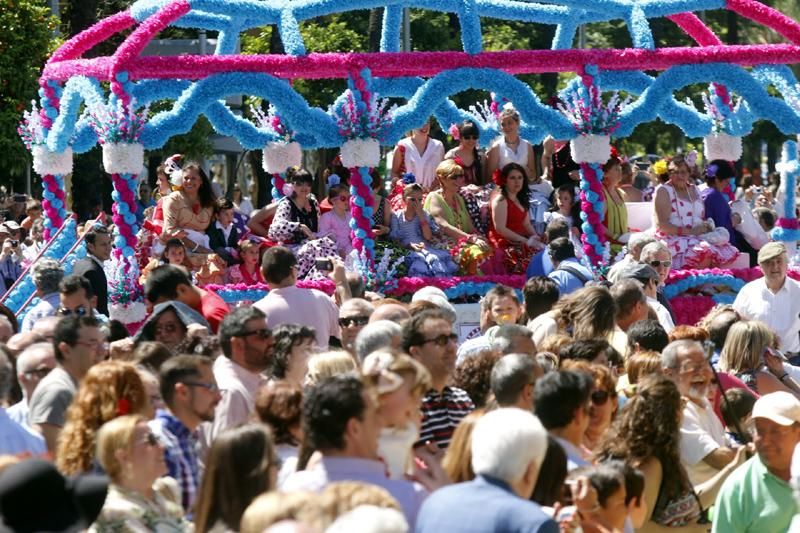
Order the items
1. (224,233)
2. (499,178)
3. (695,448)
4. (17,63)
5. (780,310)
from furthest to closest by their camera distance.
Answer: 1. (17,63)
2. (224,233)
3. (499,178)
4. (780,310)
5. (695,448)

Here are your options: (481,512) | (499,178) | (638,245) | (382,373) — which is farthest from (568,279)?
(481,512)

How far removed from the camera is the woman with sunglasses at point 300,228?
50.8 feet

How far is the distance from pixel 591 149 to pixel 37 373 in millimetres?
8568

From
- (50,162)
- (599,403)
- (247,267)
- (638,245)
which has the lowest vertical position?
(247,267)

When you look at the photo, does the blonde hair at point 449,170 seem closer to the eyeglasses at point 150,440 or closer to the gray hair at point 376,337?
the gray hair at point 376,337

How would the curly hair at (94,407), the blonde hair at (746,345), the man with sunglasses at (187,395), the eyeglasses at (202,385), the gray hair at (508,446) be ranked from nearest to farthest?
the gray hair at (508,446), the curly hair at (94,407), the man with sunglasses at (187,395), the eyeglasses at (202,385), the blonde hair at (746,345)

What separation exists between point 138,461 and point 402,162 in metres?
11.9

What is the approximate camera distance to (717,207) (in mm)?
16781

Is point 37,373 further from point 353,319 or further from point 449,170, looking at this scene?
point 449,170

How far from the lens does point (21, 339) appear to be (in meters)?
9.13

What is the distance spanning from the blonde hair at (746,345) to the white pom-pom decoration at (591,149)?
6218mm

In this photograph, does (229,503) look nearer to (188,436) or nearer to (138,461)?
(138,461)

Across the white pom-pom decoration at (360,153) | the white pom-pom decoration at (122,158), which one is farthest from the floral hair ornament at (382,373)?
the white pom-pom decoration at (122,158)

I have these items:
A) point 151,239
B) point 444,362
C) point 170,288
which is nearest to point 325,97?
point 151,239
